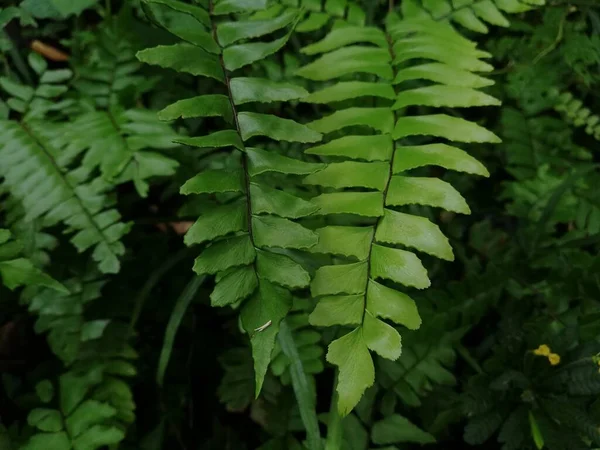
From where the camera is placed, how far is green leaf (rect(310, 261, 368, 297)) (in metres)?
0.77

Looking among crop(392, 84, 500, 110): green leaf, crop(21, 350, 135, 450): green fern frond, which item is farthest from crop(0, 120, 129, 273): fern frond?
crop(392, 84, 500, 110): green leaf

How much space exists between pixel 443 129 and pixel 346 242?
0.94 ft

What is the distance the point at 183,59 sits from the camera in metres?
0.87

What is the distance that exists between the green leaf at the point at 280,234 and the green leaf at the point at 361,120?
0.28 metres

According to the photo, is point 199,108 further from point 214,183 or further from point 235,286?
point 235,286

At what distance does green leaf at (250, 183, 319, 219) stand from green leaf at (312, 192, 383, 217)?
0.12ft

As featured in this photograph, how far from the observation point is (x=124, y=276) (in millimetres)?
1260

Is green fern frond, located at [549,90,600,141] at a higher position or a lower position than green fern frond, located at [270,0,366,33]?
lower

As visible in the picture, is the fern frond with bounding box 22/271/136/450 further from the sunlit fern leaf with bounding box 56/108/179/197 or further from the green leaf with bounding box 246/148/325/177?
the green leaf with bounding box 246/148/325/177

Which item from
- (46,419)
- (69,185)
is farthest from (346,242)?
(46,419)

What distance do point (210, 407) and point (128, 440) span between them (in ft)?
0.73

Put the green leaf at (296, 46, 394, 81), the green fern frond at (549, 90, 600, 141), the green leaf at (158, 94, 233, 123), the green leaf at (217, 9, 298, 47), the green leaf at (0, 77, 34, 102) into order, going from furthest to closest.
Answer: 1. the green fern frond at (549, 90, 600, 141)
2. the green leaf at (0, 77, 34, 102)
3. the green leaf at (296, 46, 394, 81)
4. the green leaf at (217, 9, 298, 47)
5. the green leaf at (158, 94, 233, 123)

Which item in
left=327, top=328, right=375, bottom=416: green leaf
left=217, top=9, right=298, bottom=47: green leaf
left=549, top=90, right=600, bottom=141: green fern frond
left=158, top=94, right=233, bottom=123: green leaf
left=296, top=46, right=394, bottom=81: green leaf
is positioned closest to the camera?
left=327, top=328, right=375, bottom=416: green leaf

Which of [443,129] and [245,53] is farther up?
[245,53]
